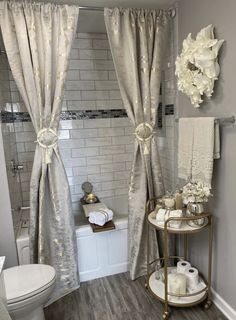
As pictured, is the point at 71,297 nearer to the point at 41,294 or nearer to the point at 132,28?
the point at 41,294

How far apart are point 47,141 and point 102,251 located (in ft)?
3.60

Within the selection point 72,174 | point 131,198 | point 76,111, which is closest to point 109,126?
point 76,111

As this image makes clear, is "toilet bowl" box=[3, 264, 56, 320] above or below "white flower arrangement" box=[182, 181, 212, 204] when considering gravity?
below

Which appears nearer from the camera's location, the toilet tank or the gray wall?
the gray wall

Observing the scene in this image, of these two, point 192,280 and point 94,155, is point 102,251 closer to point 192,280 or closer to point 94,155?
point 192,280

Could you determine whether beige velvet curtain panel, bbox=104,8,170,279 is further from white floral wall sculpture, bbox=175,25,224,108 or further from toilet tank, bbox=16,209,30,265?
toilet tank, bbox=16,209,30,265

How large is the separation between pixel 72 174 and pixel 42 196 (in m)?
0.92

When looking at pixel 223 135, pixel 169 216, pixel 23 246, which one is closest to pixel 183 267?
pixel 169 216

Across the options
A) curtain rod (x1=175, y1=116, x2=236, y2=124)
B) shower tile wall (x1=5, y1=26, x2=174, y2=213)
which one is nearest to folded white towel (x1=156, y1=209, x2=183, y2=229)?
curtain rod (x1=175, y1=116, x2=236, y2=124)

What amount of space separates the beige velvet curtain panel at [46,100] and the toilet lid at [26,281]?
29 cm

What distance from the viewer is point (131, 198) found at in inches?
87.7

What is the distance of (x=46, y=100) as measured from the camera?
1.90 m

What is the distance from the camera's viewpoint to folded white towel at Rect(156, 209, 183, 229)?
1765 mm

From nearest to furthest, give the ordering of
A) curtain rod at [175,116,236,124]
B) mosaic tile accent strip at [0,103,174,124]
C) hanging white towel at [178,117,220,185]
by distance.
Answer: curtain rod at [175,116,236,124]
hanging white towel at [178,117,220,185]
mosaic tile accent strip at [0,103,174,124]
